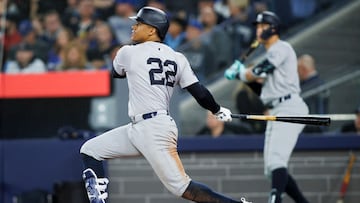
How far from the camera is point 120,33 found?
37.7ft

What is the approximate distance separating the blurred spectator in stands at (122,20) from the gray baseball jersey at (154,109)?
13.5 ft

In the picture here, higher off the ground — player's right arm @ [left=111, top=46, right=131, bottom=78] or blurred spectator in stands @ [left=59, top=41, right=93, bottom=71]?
blurred spectator in stands @ [left=59, top=41, right=93, bottom=71]

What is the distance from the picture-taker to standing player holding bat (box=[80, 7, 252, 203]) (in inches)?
278

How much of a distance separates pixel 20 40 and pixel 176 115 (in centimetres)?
242

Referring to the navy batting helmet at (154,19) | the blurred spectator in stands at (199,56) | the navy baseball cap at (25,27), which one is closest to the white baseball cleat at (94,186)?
the navy batting helmet at (154,19)

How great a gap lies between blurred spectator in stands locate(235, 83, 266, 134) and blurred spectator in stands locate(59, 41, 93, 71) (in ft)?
6.44

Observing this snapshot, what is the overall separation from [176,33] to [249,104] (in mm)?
1590

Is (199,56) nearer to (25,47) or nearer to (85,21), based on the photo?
(85,21)

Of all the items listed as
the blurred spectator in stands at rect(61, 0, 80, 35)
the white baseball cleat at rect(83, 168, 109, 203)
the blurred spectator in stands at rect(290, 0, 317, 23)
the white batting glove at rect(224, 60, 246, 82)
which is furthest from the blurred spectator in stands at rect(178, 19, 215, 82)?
the white baseball cleat at rect(83, 168, 109, 203)

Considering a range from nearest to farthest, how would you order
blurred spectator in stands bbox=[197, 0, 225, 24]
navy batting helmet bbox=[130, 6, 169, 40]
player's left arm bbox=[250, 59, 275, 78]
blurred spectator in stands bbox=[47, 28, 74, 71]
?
navy batting helmet bbox=[130, 6, 169, 40], player's left arm bbox=[250, 59, 275, 78], blurred spectator in stands bbox=[47, 28, 74, 71], blurred spectator in stands bbox=[197, 0, 225, 24]

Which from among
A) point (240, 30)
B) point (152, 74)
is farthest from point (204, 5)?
point (152, 74)

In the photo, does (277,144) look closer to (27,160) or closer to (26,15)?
(27,160)

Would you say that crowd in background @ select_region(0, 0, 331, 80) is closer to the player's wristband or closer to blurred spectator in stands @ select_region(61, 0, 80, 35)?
blurred spectator in stands @ select_region(61, 0, 80, 35)

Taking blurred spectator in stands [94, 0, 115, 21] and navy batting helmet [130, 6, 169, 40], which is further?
blurred spectator in stands [94, 0, 115, 21]
